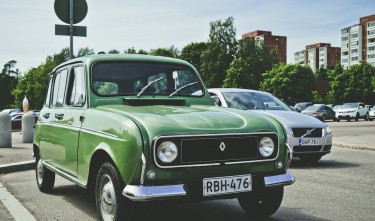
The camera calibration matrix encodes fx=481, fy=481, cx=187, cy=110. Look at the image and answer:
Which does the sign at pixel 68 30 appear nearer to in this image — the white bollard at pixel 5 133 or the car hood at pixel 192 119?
the car hood at pixel 192 119

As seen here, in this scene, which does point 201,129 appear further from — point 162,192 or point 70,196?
point 70,196

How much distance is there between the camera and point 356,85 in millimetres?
77000

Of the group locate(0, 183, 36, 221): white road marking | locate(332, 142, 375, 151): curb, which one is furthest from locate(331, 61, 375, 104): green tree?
locate(0, 183, 36, 221): white road marking

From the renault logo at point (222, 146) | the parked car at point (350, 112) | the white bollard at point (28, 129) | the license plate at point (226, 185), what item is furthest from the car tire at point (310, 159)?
the parked car at point (350, 112)

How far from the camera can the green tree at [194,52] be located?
87312mm

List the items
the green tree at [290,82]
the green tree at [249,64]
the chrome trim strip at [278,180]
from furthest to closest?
the green tree at [290,82] < the green tree at [249,64] < the chrome trim strip at [278,180]

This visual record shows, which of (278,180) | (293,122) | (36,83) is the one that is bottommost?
(278,180)

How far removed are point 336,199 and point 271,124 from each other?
233 cm

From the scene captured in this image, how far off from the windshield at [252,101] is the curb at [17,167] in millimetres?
4611

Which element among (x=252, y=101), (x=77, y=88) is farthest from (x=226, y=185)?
(x=252, y=101)

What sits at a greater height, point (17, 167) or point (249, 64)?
point (249, 64)

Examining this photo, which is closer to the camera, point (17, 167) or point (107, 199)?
point (107, 199)

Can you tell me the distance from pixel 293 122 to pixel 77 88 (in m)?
5.30

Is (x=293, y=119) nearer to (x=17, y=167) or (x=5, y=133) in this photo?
(x=17, y=167)
